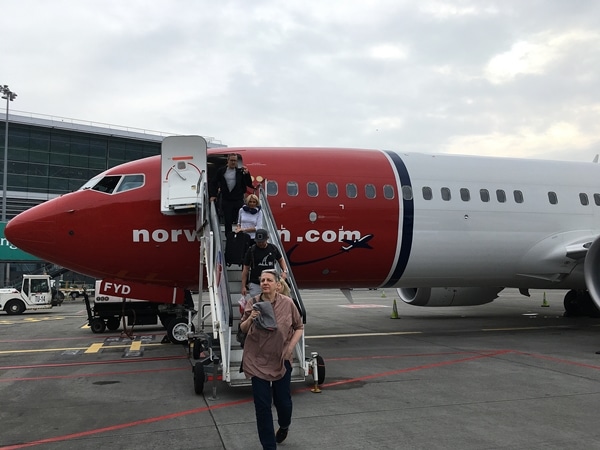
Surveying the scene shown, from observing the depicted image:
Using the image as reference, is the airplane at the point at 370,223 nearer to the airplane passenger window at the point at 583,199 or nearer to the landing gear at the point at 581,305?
the airplane passenger window at the point at 583,199

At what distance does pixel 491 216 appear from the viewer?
1214 centimetres

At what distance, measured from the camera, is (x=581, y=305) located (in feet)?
56.6

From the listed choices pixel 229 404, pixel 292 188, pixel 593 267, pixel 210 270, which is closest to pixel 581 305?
pixel 593 267

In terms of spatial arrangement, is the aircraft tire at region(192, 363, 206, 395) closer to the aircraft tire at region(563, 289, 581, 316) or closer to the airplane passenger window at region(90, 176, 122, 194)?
the airplane passenger window at region(90, 176, 122, 194)

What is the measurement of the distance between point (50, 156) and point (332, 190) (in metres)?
50.8

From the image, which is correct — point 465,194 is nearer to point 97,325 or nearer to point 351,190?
point 351,190

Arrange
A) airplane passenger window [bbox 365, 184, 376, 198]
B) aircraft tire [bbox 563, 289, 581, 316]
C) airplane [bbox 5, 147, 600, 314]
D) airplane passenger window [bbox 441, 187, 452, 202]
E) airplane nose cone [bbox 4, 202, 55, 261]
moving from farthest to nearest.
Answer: aircraft tire [bbox 563, 289, 581, 316], airplane passenger window [bbox 441, 187, 452, 202], airplane passenger window [bbox 365, 184, 376, 198], airplane [bbox 5, 147, 600, 314], airplane nose cone [bbox 4, 202, 55, 261]

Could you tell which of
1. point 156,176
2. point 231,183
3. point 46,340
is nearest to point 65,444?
point 231,183

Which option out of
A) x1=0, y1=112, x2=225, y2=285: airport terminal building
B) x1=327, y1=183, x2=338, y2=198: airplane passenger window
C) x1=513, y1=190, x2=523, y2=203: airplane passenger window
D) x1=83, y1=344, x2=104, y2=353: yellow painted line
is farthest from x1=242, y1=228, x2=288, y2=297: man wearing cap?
x1=0, y1=112, x2=225, y2=285: airport terminal building

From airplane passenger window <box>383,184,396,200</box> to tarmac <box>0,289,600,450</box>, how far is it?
129 inches

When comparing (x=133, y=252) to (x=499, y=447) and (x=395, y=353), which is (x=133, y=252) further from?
(x=499, y=447)

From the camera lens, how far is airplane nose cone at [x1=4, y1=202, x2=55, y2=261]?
9.73 meters

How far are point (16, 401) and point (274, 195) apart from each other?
228 inches

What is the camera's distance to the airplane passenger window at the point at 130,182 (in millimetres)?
10227
